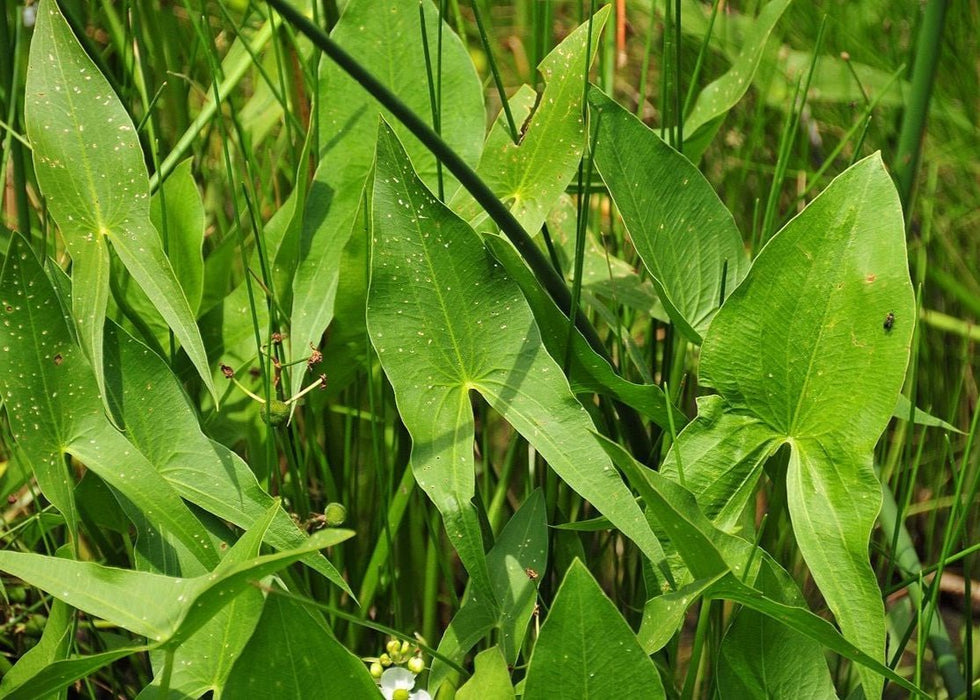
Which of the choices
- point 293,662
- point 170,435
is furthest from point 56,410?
point 293,662

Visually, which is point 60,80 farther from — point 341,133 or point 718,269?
point 718,269

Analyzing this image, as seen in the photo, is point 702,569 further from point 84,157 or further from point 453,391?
point 84,157

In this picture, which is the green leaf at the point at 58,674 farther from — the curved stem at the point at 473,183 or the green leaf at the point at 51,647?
the curved stem at the point at 473,183

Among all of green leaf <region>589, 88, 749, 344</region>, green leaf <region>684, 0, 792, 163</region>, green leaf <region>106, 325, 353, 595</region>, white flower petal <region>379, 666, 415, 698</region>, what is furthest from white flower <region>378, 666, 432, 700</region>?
green leaf <region>684, 0, 792, 163</region>

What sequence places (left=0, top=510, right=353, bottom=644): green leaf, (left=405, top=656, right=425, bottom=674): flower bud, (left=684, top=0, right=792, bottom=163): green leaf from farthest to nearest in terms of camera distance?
(left=684, top=0, right=792, bottom=163): green leaf < (left=405, top=656, right=425, bottom=674): flower bud < (left=0, top=510, right=353, bottom=644): green leaf

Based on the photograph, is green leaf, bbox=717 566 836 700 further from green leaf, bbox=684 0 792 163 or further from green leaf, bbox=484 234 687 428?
green leaf, bbox=684 0 792 163

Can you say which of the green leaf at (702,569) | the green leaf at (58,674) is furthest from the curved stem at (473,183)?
the green leaf at (58,674)

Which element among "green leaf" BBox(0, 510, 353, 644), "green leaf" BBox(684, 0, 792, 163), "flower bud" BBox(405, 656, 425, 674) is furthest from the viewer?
"green leaf" BBox(684, 0, 792, 163)
